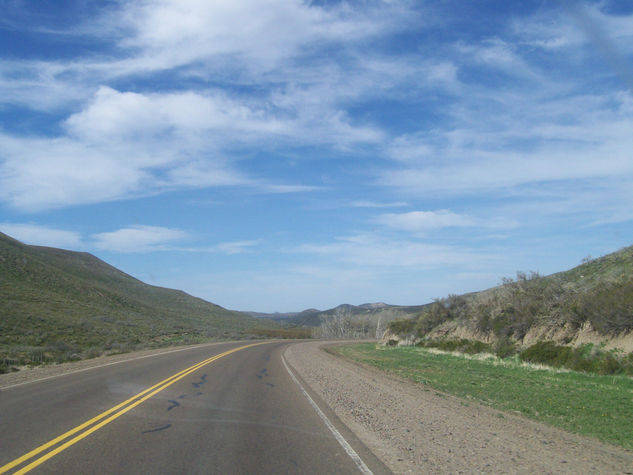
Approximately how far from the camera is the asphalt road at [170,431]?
21.4 ft

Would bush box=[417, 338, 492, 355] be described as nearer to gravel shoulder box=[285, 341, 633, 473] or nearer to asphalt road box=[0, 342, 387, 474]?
gravel shoulder box=[285, 341, 633, 473]

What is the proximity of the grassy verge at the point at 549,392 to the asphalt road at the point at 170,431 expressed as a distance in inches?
193

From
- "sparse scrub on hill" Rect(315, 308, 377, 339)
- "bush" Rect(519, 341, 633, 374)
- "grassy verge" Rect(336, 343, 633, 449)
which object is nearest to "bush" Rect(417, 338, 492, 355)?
"bush" Rect(519, 341, 633, 374)

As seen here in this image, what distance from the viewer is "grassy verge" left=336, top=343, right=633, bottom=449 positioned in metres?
10.1

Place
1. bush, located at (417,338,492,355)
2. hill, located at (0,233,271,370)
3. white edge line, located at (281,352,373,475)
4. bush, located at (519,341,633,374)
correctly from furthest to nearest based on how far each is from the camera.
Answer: hill, located at (0,233,271,370) < bush, located at (417,338,492,355) < bush, located at (519,341,633,374) < white edge line, located at (281,352,373,475)

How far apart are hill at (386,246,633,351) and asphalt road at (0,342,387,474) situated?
13.1 meters

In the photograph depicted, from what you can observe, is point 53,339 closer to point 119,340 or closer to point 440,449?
point 119,340

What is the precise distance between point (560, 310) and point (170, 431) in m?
20.8

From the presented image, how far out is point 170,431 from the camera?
8438mm

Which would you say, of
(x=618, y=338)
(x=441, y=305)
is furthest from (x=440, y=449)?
(x=441, y=305)

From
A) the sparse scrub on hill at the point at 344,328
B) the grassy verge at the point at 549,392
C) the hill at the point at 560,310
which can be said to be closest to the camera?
the grassy verge at the point at 549,392

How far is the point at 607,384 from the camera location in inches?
605

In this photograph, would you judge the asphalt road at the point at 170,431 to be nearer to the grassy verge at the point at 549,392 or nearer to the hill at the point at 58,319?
the grassy verge at the point at 549,392

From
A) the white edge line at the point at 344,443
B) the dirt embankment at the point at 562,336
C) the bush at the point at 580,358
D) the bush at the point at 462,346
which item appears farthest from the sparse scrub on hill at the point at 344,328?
the white edge line at the point at 344,443
